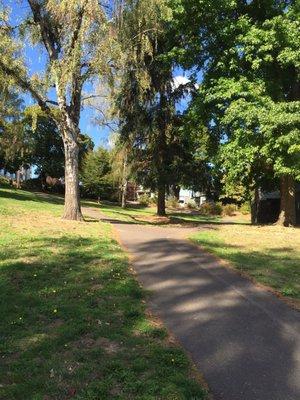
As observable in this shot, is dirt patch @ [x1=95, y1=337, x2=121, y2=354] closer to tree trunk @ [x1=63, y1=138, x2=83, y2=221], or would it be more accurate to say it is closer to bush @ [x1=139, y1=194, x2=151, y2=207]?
tree trunk @ [x1=63, y1=138, x2=83, y2=221]

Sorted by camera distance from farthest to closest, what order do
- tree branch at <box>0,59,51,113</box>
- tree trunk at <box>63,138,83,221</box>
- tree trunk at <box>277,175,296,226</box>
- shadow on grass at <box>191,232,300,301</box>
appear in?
tree trunk at <box>277,175,296,226</box>
tree trunk at <box>63,138,83,221</box>
tree branch at <box>0,59,51,113</box>
shadow on grass at <box>191,232,300,301</box>

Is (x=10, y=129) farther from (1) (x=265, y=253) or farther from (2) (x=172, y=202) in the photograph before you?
(1) (x=265, y=253)

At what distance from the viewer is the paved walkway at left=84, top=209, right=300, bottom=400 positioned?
511 centimetres

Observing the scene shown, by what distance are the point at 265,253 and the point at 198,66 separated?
13.0 metres

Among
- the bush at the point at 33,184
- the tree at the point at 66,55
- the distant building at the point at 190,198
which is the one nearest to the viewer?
the tree at the point at 66,55

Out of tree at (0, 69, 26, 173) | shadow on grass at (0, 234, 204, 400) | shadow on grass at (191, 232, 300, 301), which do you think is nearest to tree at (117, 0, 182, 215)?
tree at (0, 69, 26, 173)

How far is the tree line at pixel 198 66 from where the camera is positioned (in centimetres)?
1770

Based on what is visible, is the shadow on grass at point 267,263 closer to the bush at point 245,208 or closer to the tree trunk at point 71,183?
the tree trunk at point 71,183

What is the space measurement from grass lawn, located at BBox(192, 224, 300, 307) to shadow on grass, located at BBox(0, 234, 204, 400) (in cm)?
273

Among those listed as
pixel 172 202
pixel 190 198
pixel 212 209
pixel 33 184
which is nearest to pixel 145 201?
pixel 172 202

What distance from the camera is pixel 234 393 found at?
15.9 feet

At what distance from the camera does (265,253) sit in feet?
45.0

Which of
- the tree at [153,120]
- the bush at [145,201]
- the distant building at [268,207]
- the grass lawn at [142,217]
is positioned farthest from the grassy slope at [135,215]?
the bush at [145,201]

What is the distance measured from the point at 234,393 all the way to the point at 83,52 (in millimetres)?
14702
